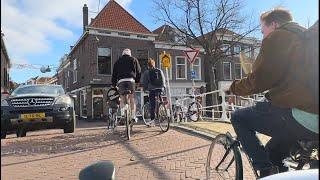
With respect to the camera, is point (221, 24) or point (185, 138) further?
point (221, 24)

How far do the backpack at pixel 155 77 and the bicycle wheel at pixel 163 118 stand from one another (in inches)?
17.6

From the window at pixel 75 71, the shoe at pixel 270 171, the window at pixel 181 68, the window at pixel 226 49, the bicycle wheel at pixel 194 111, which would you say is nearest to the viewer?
the shoe at pixel 270 171

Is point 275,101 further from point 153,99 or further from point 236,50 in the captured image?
point 236,50

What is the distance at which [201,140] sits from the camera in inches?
287

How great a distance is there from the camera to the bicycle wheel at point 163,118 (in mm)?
8695

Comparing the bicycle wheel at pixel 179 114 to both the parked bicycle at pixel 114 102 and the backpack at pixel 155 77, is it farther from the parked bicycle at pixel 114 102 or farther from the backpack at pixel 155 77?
the backpack at pixel 155 77

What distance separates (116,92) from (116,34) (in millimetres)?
24809

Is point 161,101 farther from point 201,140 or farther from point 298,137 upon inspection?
point 298,137

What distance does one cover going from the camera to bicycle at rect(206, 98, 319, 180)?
9.24 ft

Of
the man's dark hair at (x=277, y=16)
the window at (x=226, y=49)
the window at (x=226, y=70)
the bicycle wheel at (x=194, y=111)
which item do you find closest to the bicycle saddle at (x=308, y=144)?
the man's dark hair at (x=277, y=16)

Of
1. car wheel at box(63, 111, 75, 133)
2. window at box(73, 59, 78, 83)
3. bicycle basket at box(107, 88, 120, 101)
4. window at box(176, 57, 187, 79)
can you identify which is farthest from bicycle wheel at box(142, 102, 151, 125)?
window at box(73, 59, 78, 83)

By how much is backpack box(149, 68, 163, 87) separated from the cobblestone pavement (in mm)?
1055

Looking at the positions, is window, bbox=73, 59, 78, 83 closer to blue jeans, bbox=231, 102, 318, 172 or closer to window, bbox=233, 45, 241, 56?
window, bbox=233, 45, 241, 56

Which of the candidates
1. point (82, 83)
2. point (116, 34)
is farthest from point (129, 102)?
point (82, 83)
